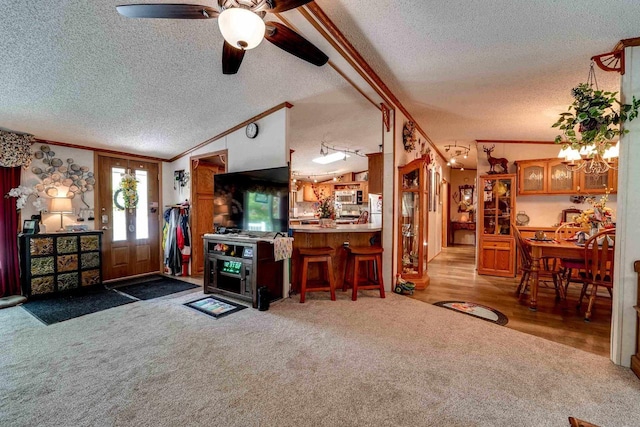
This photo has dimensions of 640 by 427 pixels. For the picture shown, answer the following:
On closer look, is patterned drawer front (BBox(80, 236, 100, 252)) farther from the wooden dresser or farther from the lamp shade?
the lamp shade

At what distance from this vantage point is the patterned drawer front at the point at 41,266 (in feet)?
12.0

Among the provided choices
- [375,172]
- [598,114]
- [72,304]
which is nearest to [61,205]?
[72,304]

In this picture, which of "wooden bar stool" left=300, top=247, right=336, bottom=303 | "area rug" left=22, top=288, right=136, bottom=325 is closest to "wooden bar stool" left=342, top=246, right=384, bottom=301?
"wooden bar stool" left=300, top=247, right=336, bottom=303

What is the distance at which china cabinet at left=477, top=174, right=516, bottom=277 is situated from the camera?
499cm

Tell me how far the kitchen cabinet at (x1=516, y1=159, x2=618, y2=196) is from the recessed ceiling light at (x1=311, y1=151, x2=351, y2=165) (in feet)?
11.8

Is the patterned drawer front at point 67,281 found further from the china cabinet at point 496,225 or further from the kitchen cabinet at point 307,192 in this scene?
the kitchen cabinet at point 307,192

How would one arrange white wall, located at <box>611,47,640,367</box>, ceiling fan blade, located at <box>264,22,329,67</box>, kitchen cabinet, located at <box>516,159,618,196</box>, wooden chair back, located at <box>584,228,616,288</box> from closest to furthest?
ceiling fan blade, located at <box>264,22,329,67</box>, white wall, located at <box>611,47,640,367</box>, wooden chair back, located at <box>584,228,616,288</box>, kitchen cabinet, located at <box>516,159,618,196</box>

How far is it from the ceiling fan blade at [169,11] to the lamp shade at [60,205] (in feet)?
11.8

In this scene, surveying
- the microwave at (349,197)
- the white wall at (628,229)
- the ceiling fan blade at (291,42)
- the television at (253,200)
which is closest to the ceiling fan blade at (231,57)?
the ceiling fan blade at (291,42)

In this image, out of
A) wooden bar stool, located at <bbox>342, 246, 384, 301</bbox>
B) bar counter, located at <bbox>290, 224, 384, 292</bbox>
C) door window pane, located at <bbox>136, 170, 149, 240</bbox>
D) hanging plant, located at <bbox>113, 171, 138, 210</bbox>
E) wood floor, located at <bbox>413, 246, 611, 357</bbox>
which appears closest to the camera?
wood floor, located at <bbox>413, 246, 611, 357</bbox>

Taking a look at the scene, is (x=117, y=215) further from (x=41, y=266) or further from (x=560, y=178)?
(x=560, y=178)

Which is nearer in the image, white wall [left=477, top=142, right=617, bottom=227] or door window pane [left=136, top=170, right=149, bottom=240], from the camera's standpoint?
white wall [left=477, top=142, right=617, bottom=227]

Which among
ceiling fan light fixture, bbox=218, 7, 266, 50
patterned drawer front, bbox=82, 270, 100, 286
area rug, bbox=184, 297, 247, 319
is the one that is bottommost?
area rug, bbox=184, 297, 247, 319

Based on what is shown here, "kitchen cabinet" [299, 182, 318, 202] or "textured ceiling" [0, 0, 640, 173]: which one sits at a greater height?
"textured ceiling" [0, 0, 640, 173]
